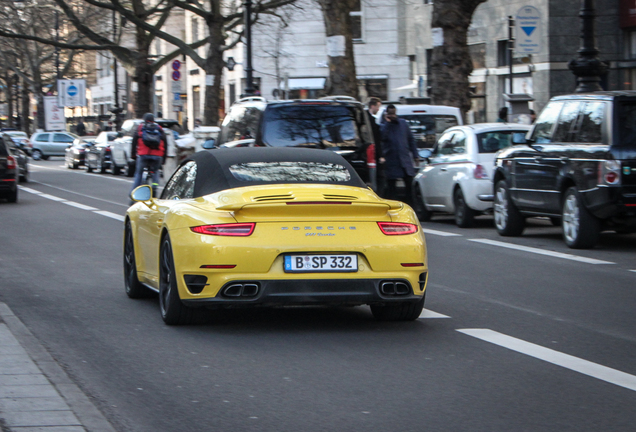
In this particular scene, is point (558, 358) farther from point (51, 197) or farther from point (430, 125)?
point (51, 197)

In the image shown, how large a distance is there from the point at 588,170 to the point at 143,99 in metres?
38.6

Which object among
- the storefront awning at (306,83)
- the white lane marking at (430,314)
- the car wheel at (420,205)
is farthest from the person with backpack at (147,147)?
the storefront awning at (306,83)

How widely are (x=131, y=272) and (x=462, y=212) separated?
7.99m

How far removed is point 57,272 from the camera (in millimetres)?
10945

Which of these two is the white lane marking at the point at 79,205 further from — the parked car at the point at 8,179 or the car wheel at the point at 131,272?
the car wheel at the point at 131,272

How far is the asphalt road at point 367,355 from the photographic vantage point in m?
5.14

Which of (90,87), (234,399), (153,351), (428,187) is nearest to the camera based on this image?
(234,399)

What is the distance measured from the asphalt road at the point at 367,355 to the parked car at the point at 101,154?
26410mm

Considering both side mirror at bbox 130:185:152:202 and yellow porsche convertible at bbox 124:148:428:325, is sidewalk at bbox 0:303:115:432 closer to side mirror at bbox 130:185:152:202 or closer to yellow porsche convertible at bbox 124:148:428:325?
yellow porsche convertible at bbox 124:148:428:325

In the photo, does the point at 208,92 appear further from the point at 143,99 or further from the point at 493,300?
the point at 493,300

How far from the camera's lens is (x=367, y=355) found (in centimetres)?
657

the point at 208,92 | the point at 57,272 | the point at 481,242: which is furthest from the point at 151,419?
the point at 208,92

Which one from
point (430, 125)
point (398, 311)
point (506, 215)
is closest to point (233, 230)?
point (398, 311)

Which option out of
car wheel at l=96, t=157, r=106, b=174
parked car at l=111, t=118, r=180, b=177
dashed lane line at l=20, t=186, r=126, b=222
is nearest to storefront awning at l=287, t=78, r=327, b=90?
car wheel at l=96, t=157, r=106, b=174
